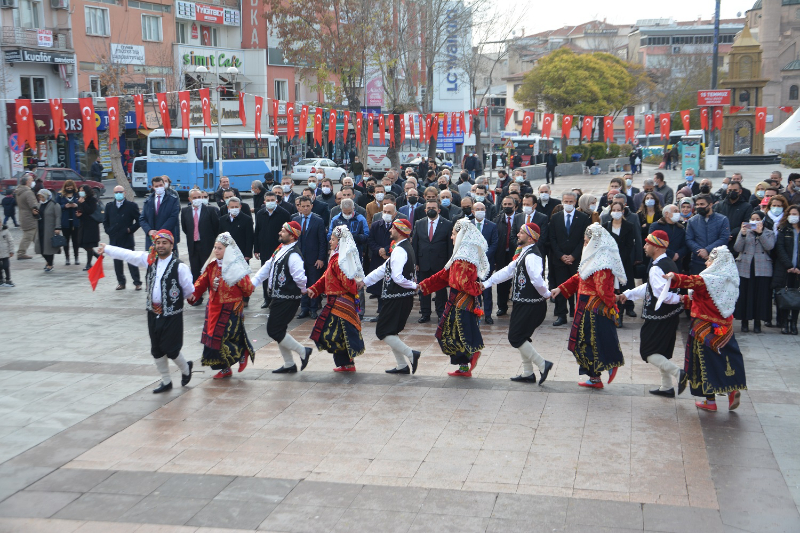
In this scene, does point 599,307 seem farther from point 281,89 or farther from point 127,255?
point 281,89

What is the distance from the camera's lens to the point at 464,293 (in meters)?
8.51

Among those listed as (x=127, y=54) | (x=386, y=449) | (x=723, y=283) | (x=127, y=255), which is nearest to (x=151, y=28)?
(x=127, y=54)

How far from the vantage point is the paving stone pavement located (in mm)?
5590

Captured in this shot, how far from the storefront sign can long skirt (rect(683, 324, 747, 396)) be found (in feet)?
122

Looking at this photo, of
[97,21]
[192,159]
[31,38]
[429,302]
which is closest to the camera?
[429,302]

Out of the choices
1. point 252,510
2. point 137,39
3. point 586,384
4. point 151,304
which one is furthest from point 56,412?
point 137,39

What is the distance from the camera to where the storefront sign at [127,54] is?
130ft

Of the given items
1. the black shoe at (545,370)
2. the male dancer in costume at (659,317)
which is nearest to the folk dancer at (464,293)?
the black shoe at (545,370)

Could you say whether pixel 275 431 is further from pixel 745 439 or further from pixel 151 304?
pixel 745 439

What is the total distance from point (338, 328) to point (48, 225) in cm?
958

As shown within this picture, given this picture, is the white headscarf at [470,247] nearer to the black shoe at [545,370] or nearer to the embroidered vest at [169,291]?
the black shoe at [545,370]

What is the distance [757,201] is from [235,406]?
31.0 ft

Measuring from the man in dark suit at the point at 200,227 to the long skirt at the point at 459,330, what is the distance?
560 cm

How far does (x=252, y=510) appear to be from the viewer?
5699mm
